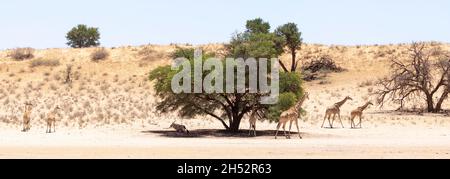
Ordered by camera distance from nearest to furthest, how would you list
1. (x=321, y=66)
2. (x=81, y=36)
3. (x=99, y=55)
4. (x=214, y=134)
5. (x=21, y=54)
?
(x=214, y=134) → (x=321, y=66) → (x=99, y=55) → (x=21, y=54) → (x=81, y=36)

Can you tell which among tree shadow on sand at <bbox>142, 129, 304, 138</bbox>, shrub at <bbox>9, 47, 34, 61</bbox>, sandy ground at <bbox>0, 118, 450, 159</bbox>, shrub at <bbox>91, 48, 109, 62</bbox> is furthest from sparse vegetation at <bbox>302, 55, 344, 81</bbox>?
tree shadow on sand at <bbox>142, 129, 304, 138</bbox>

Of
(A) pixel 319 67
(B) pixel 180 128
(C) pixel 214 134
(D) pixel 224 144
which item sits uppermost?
(A) pixel 319 67

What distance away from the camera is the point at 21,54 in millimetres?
72438

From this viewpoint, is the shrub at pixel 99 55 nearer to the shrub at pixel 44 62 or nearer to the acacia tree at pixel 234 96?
the shrub at pixel 44 62

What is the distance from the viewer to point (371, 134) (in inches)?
1141

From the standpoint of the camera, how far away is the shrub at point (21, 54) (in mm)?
71812

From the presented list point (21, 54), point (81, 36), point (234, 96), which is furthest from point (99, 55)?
point (234, 96)

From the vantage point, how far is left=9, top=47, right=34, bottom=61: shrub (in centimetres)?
7181

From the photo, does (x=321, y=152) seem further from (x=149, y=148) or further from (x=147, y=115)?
(x=147, y=115)

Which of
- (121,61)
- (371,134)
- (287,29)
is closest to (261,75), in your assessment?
(371,134)

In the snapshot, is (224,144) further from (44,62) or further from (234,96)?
(44,62)

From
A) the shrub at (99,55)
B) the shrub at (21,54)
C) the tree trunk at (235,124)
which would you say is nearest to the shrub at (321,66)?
the shrub at (99,55)

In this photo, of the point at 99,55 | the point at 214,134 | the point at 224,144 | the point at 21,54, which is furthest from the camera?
the point at 21,54

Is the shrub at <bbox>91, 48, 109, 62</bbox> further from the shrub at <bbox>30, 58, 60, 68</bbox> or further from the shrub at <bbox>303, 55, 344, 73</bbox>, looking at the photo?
the shrub at <bbox>303, 55, 344, 73</bbox>
